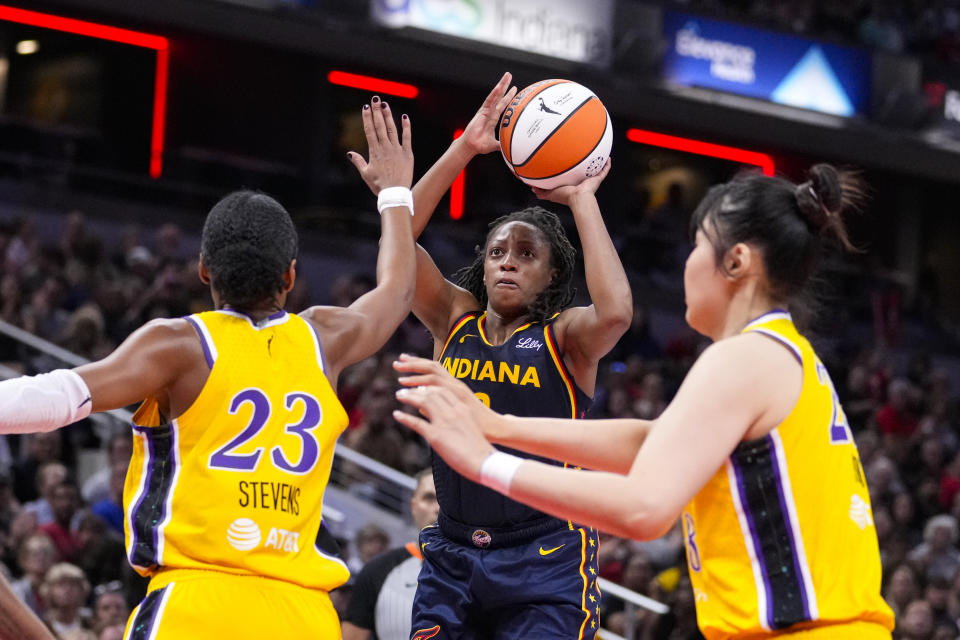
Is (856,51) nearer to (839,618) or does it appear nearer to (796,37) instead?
(796,37)

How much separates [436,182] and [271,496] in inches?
68.6

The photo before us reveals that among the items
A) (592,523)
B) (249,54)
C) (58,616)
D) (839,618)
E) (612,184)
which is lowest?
(58,616)

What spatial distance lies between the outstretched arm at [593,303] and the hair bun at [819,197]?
139 cm

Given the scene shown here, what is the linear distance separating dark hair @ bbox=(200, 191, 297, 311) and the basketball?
141 centimetres

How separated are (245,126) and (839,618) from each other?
1629 cm

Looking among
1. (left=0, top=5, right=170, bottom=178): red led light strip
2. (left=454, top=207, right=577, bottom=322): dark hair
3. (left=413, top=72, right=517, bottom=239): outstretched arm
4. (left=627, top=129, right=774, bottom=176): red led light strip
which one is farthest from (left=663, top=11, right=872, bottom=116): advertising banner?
(left=413, top=72, right=517, bottom=239): outstretched arm

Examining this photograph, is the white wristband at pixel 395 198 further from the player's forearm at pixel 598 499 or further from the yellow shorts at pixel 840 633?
the yellow shorts at pixel 840 633

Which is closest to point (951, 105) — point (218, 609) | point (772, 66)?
point (772, 66)

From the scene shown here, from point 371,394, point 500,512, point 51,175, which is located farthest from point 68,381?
point 51,175

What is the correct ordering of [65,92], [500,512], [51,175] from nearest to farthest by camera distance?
1. [500,512]
2. [51,175]
3. [65,92]

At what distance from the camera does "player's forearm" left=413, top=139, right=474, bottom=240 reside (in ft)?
15.8

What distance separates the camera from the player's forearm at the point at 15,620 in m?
2.94

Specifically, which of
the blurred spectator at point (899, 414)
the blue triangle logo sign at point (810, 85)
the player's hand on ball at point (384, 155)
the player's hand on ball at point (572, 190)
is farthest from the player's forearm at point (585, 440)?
the blue triangle logo sign at point (810, 85)

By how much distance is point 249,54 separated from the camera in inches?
714
